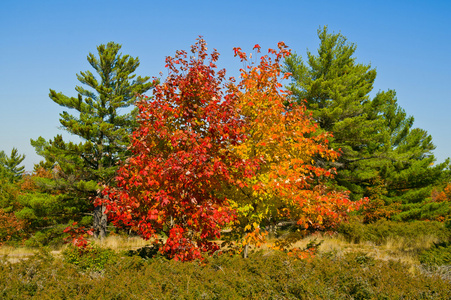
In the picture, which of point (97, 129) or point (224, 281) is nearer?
point (224, 281)

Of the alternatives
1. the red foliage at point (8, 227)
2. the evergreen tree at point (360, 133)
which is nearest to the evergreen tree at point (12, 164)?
the red foliage at point (8, 227)

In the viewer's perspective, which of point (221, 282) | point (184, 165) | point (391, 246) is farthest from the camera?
point (391, 246)

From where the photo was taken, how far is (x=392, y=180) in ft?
63.1

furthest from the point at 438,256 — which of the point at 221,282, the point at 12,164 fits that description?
the point at 12,164

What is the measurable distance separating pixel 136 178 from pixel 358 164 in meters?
16.6

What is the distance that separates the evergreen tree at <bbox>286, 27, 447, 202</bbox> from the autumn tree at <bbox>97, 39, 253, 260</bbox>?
12.8 metres

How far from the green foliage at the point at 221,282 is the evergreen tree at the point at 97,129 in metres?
12.3

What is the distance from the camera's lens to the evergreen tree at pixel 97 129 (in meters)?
16.7

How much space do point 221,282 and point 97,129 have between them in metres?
15.4

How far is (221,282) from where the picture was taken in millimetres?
4215

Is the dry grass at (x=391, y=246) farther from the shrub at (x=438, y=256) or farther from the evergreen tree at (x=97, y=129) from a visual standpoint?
the evergreen tree at (x=97, y=129)

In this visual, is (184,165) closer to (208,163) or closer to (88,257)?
(208,163)

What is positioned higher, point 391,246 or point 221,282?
point 221,282

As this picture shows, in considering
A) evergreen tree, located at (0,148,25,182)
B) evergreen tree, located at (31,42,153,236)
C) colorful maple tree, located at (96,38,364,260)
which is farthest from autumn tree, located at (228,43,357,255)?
evergreen tree, located at (0,148,25,182)
